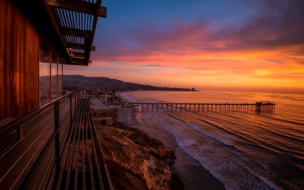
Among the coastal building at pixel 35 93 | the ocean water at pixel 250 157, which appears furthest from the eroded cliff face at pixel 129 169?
the ocean water at pixel 250 157

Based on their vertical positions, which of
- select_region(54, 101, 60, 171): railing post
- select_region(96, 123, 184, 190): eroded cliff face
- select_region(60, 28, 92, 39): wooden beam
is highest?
select_region(60, 28, 92, 39): wooden beam

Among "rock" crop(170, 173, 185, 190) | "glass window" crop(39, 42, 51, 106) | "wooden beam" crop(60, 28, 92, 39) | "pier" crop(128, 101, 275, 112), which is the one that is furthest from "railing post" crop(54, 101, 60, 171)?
"pier" crop(128, 101, 275, 112)

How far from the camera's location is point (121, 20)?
1220 centimetres

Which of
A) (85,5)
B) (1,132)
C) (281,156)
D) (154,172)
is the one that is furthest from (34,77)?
(281,156)

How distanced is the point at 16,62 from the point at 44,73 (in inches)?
73.5

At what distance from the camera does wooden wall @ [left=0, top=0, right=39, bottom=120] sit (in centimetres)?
257

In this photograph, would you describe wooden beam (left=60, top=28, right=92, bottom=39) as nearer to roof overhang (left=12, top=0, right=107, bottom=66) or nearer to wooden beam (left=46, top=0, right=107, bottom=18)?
roof overhang (left=12, top=0, right=107, bottom=66)

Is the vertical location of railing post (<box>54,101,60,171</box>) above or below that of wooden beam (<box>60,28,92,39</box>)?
below

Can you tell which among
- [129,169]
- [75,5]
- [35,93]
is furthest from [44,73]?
[129,169]

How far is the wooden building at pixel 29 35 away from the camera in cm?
263

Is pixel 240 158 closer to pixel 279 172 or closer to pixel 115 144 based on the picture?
pixel 279 172

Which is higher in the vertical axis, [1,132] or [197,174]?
[1,132]

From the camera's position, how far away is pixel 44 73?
4684mm

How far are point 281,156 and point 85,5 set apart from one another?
638 inches
